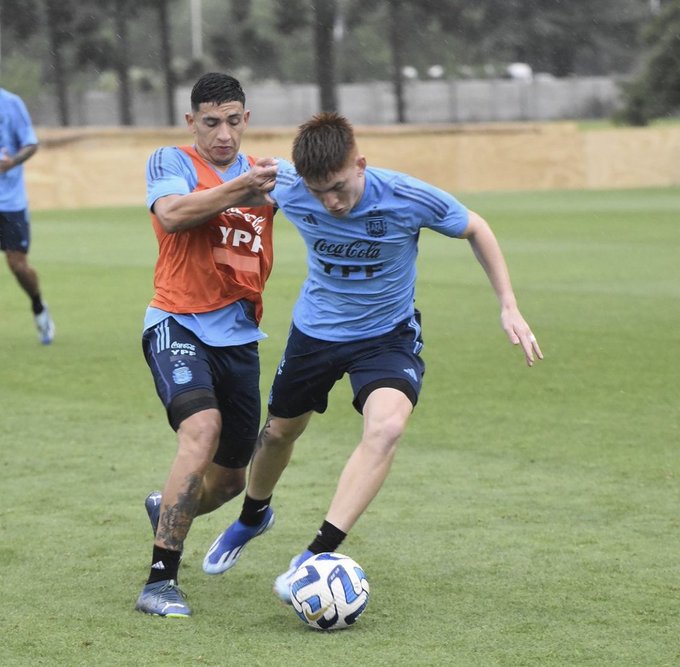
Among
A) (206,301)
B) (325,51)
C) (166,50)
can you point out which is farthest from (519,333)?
(166,50)

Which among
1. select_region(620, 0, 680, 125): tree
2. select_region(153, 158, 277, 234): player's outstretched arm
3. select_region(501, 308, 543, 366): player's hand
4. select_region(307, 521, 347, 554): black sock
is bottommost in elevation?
select_region(620, 0, 680, 125): tree

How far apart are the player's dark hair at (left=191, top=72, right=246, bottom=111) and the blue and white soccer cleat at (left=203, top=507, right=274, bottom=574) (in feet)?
5.72

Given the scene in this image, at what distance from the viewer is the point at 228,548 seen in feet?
20.1

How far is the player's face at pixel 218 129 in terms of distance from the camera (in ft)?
19.6

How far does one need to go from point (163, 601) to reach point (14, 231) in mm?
8009

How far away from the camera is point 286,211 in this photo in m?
5.88

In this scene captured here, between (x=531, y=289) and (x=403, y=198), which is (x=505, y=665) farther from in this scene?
(x=531, y=289)

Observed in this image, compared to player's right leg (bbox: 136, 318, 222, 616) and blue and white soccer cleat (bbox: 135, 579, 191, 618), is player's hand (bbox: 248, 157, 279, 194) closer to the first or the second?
player's right leg (bbox: 136, 318, 222, 616)

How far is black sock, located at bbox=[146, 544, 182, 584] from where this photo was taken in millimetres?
5543

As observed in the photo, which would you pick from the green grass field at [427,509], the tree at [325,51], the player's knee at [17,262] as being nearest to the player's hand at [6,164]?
the player's knee at [17,262]

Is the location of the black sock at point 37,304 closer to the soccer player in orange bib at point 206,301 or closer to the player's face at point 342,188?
the soccer player in orange bib at point 206,301

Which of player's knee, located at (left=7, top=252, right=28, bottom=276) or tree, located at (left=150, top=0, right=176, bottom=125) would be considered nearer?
player's knee, located at (left=7, top=252, right=28, bottom=276)

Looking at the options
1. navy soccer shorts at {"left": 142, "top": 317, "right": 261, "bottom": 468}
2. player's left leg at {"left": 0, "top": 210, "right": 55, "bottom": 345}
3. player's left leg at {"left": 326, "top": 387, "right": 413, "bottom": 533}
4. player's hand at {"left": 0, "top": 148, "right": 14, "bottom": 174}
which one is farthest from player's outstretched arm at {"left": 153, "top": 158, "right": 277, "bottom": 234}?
player's left leg at {"left": 0, "top": 210, "right": 55, "bottom": 345}

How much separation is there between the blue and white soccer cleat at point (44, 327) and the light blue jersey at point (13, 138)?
95cm
